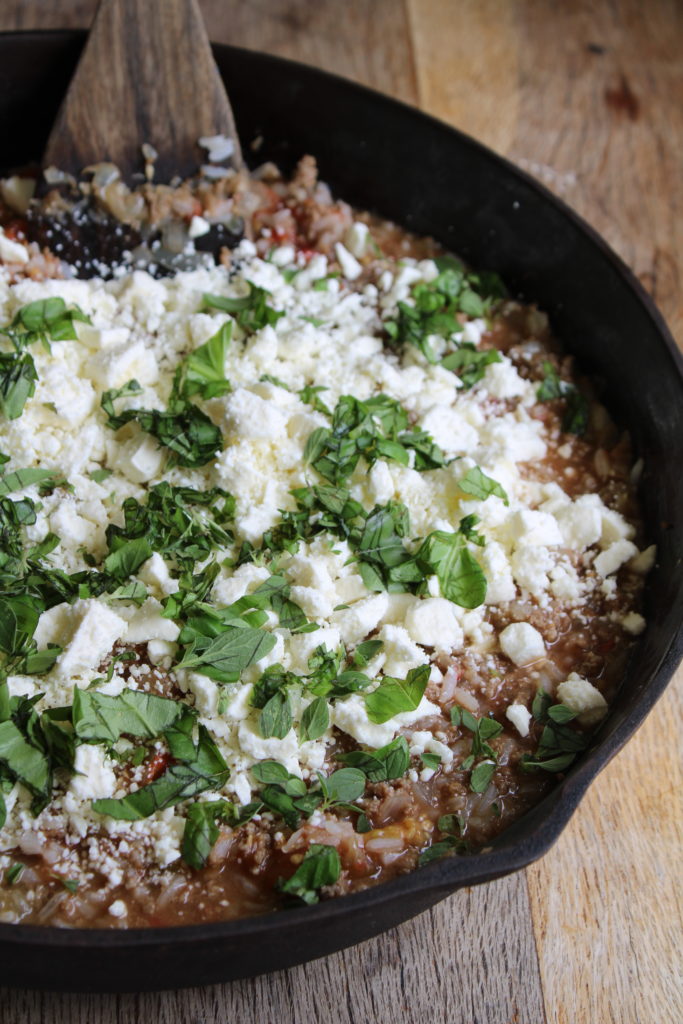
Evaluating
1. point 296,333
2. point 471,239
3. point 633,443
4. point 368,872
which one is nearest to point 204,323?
point 296,333

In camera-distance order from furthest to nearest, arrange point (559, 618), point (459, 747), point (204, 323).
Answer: point (204, 323) → point (559, 618) → point (459, 747)

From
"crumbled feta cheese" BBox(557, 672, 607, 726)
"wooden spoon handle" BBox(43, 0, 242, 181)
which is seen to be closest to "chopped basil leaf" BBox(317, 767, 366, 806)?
"crumbled feta cheese" BBox(557, 672, 607, 726)

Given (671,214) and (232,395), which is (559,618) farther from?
(671,214)

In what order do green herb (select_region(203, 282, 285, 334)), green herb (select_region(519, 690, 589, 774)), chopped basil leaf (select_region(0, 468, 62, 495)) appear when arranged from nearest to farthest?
green herb (select_region(519, 690, 589, 774)), chopped basil leaf (select_region(0, 468, 62, 495)), green herb (select_region(203, 282, 285, 334))

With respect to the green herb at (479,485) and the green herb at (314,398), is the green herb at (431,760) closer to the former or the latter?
the green herb at (479,485)

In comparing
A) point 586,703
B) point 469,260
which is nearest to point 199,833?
point 586,703

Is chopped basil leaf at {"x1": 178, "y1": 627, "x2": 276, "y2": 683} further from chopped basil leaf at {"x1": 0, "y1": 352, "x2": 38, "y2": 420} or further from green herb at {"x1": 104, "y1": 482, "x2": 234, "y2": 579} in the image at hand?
chopped basil leaf at {"x1": 0, "y1": 352, "x2": 38, "y2": 420}

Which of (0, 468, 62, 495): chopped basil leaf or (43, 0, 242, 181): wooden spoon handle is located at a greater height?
(43, 0, 242, 181): wooden spoon handle

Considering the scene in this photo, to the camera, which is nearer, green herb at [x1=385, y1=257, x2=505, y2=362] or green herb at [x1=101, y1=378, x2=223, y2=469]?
green herb at [x1=101, y1=378, x2=223, y2=469]
